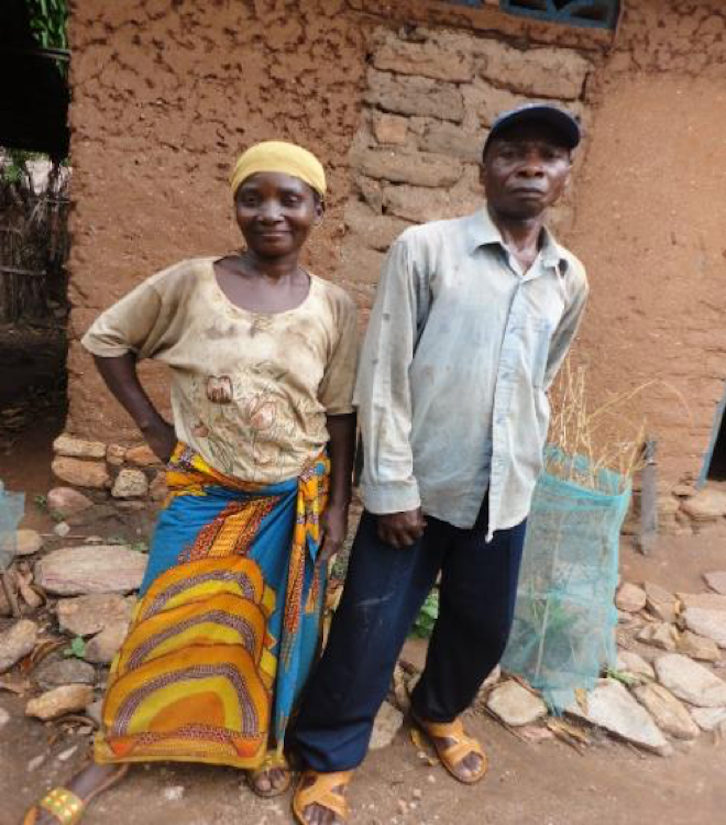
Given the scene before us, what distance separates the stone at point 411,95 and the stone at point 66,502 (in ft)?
7.32

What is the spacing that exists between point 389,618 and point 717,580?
2.45m

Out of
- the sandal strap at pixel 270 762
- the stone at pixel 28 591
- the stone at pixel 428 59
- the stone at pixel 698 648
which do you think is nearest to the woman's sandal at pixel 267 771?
the sandal strap at pixel 270 762

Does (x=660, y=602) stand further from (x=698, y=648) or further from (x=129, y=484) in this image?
(x=129, y=484)

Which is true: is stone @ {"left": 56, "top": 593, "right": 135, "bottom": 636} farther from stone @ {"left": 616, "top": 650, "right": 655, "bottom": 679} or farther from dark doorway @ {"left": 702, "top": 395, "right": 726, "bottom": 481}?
dark doorway @ {"left": 702, "top": 395, "right": 726, "bottom": 481}

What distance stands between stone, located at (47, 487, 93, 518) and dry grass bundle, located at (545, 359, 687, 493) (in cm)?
216

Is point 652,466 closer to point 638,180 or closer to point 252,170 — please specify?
point 638,180

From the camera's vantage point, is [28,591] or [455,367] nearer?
[455,367]

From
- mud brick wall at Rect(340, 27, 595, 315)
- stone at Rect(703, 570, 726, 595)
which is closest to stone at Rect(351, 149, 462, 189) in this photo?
mud brick wall at Rect(340, 27, 595, 315)

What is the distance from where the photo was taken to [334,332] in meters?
1.62

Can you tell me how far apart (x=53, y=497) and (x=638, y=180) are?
3116mm

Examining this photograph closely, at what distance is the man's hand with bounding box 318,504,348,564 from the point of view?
1752 mm

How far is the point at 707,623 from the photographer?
302 cm

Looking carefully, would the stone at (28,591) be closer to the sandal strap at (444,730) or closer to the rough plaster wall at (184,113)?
the rough plaster wall at (184,113)

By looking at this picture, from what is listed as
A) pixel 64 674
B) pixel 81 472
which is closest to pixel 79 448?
pixel 81 472
